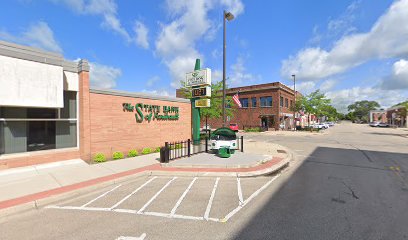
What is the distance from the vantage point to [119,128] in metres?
11.5

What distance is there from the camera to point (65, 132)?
10.1 meters

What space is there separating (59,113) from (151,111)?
5.33 meters

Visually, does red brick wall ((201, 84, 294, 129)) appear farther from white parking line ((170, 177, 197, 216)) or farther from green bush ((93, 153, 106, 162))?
white parking line ((170, 177, 197, 216))

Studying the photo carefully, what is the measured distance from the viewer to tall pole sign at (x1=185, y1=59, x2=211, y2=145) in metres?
13.5

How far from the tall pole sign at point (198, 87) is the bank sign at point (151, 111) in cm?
189

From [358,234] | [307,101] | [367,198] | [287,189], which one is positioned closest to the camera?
[358,234]

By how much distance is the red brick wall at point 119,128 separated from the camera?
34.5 feet

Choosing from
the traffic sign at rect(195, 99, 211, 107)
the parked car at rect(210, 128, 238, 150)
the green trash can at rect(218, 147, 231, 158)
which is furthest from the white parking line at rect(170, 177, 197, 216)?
the traffic sign at rect(195, 99, 211, 107)

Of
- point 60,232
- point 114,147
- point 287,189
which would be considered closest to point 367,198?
point 287,189

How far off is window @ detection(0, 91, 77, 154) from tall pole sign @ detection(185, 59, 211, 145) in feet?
24.9

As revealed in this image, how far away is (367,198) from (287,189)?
229 centimetres

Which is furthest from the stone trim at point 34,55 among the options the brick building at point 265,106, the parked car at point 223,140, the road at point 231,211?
the brick building at point 265,106

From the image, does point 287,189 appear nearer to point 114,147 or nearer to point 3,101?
point 114,147

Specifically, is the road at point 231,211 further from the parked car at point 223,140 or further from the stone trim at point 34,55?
the stone trim at point 34,55
